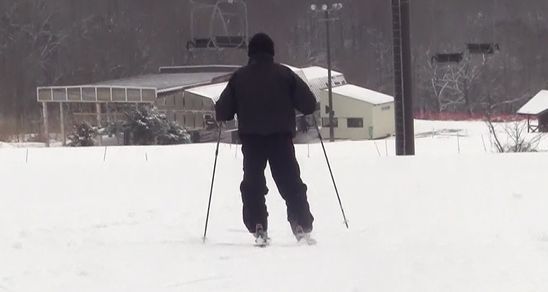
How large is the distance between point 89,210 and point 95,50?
172ft

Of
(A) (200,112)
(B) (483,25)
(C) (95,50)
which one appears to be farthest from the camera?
(B) (483,25)

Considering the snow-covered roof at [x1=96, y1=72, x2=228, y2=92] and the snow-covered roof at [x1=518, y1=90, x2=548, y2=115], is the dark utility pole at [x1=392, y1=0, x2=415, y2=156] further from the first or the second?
the snow-covered roof at [x1=518, y1=90, x2=548, y2=115]

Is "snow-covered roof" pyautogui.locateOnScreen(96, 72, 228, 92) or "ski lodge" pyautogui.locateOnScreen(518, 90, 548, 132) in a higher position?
"snow-covered roof" pyautogui.locateOnScreen(96, 72, 228, 92)

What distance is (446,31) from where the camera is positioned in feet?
207

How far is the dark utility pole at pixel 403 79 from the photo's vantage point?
1072 cm

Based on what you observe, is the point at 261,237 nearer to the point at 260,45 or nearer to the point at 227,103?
the point at 227,103

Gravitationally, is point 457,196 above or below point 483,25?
below

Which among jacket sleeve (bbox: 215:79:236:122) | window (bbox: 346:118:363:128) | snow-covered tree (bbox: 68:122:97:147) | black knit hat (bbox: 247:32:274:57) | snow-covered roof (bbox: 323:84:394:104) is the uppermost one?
Answer: black knit hat (bbox: 247:32:274:57)

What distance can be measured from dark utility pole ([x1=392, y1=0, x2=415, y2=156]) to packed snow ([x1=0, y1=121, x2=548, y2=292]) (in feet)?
9.29

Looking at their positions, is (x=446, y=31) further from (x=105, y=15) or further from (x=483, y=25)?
(x=105, y=15)

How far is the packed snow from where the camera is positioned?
365 cm

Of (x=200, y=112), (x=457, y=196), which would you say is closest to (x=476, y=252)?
(x=457, y=196)

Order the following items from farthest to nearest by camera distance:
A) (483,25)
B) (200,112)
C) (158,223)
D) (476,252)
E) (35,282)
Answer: (483,25), (200,112), (158,223), (476,252), (35,282)

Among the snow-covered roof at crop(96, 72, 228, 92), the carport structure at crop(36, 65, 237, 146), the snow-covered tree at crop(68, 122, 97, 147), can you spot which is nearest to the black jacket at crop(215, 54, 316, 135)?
the snow-covered tree at crop(68, 122, 97, 147)
